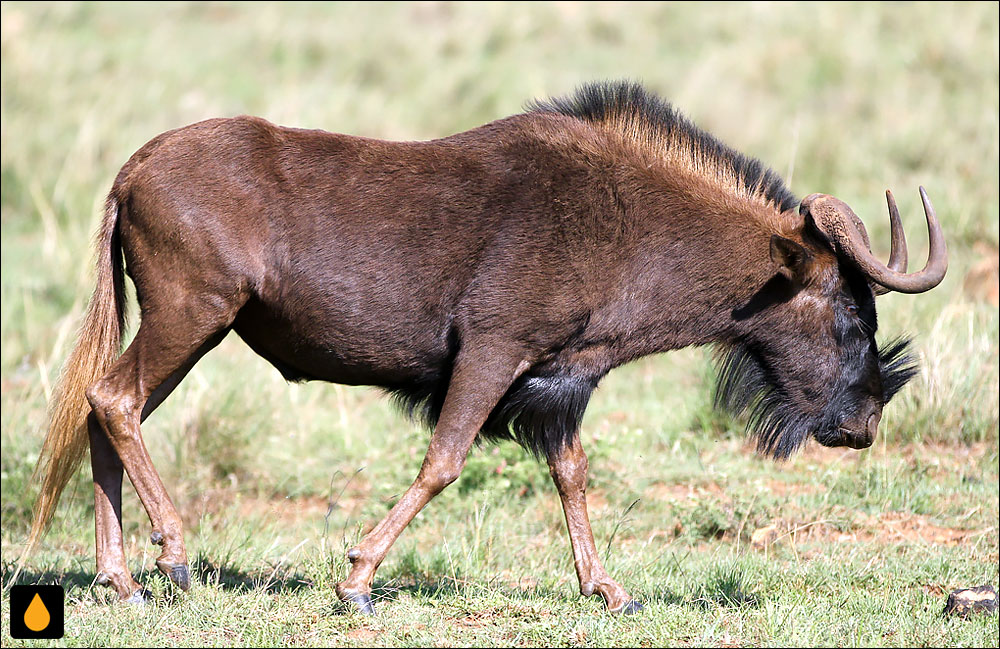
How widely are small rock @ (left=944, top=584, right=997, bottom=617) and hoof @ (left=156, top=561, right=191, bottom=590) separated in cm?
327

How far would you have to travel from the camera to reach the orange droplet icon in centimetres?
422

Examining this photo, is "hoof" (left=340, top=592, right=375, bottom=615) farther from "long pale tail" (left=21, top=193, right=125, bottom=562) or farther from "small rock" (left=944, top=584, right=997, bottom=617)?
"small rock" (left=944, top=584, right=997, bottom=617)

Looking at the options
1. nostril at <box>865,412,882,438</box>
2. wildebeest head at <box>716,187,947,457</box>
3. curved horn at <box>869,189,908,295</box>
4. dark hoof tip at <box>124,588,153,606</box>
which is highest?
curved horn at <box>869,189,908,295</box>

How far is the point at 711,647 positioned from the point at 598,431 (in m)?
3.73

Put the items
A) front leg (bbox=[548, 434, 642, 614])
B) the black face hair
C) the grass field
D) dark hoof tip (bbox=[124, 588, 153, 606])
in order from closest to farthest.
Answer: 1. dark hoof tip (bbox=[124, 588, 153, 606])
2. the grass field
3. front leg (bbox=[548, 434, 642, 614])
4. the black face hair

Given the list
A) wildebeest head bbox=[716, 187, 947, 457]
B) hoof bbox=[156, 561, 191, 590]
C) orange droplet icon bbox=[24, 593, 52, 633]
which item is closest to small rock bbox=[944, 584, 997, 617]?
wildebeest head bbox=[716, 187, 947, 457]

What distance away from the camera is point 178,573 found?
15.3 ft

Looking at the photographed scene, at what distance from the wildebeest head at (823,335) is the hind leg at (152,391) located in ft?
7.51

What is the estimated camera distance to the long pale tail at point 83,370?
16.4ft

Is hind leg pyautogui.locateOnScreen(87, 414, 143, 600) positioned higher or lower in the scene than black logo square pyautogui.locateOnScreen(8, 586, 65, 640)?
higher

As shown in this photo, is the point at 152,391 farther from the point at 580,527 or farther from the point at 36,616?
the point at 580,527

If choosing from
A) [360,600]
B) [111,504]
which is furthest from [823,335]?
[111,504]

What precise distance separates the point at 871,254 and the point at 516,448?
328cm

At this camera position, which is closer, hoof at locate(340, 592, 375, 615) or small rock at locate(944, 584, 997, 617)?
hoof at locate(340, 592, 375, 615)
